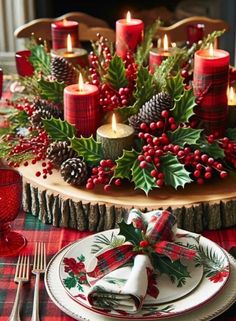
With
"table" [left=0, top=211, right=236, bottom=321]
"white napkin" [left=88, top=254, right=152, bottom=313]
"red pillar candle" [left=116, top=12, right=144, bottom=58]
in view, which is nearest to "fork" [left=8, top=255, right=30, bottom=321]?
"table" [left=0, top=211, right=236, bottom=321]

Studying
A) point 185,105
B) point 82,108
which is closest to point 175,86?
point 185,105

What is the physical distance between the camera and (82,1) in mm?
3412

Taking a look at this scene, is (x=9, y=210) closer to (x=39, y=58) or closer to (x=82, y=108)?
(x=82, y=108)

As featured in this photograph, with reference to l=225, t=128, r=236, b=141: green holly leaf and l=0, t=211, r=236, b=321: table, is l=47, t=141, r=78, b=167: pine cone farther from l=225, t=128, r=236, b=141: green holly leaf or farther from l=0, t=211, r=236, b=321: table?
l=225, t=128, r=236, b=141: green holly leaf

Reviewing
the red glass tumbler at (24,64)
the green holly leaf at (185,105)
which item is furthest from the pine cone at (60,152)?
the red glass tumbler at (24,64)

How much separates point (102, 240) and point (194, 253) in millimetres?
156

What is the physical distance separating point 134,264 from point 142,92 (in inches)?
18.1

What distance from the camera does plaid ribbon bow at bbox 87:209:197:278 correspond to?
1051 mm

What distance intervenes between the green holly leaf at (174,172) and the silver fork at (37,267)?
253 mm

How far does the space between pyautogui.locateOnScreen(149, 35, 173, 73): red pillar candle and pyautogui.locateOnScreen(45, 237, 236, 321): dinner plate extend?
0.64 meters

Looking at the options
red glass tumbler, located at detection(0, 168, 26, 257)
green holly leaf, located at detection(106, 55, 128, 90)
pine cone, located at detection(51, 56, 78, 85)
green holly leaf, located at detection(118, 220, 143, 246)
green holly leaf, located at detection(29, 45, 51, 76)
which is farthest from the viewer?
green holly leaf, located at detection(29, 45, 51, 76)

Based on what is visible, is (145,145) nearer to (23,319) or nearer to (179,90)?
(179,90)

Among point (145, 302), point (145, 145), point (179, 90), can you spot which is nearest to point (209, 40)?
point (179, 90)

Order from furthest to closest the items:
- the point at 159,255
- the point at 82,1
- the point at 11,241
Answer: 1. the point at 82,1
2. the point at 11,241
3. the point at 159,255
